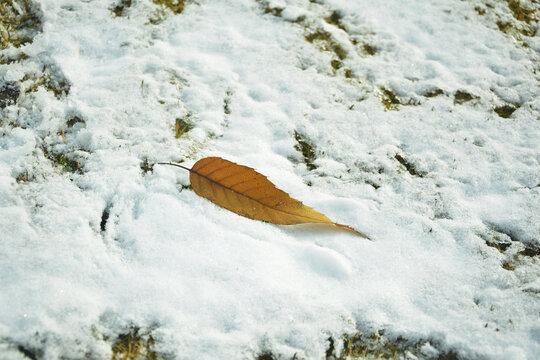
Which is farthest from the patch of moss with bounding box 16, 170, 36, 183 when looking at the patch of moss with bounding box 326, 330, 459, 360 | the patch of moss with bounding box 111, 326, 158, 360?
the patch of moss with bounding box 326, 330, 459, 360

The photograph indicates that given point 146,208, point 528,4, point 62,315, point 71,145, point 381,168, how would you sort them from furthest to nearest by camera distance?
point 528,4
point 381,168
point 71,145
point 146,208
point 62,315

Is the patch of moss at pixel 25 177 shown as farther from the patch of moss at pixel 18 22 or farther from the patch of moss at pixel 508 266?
the patch of moss at pixel 508 266

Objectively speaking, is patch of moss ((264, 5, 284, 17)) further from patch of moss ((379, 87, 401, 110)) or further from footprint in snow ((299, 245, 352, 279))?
footprint in snow ((299, 245, 352, 279))

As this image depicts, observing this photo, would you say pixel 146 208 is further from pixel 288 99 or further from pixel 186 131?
pixel 288 99

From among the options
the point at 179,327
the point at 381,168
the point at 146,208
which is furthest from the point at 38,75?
the point at 381,168

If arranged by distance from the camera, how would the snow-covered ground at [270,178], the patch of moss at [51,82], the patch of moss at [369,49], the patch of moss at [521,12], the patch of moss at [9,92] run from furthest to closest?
the patch of moss at [521,12] < the patch of moss at [369,49] < the patch of moss at [51,82] < the patch of moss at [9,92] < the snow-covered ground at [270,178]

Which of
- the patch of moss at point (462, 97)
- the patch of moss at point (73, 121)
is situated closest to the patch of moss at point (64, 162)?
the patch of moss at point (73, 121)
